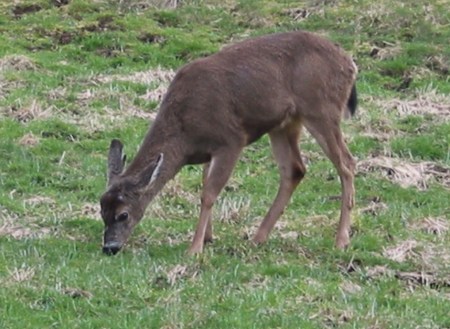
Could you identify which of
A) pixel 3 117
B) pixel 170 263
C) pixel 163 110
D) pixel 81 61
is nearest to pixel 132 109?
pixel 3 117

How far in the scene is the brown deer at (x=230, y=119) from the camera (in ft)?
36.9

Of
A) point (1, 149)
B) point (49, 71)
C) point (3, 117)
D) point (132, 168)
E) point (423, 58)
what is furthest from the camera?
point (423, 58)

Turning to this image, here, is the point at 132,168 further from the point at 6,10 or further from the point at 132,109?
the point at 6,10

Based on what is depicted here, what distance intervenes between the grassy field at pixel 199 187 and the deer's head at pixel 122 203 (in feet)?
0.61

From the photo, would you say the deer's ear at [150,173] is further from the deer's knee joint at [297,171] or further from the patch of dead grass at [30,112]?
the patch of dead grass at [30,112]

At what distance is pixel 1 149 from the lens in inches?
570

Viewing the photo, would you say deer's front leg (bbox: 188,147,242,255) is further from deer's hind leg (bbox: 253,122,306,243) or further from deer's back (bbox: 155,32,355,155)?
deer's hind leg (bbox: 253,122,306,243)

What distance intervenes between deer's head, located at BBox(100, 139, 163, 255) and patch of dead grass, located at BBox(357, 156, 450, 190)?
3505 mm

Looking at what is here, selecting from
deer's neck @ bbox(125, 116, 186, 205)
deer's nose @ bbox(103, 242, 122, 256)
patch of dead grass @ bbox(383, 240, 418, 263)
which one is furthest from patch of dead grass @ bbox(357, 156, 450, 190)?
deer's nose @ bbox(103, 242, 122, 256)

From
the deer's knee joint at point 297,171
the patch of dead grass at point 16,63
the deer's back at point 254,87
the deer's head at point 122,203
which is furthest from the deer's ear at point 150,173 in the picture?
the patch of dead grass at point 16,63

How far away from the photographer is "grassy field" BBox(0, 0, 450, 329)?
947 cm

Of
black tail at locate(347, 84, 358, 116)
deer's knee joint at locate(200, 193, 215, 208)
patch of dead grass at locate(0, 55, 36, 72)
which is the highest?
black tail at locate(347, 84, 358, 116)

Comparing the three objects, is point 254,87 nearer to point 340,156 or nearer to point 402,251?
point 340,156

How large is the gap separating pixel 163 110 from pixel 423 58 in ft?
27.9
